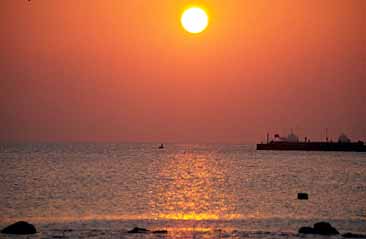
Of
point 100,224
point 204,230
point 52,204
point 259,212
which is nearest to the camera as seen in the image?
point 204,230

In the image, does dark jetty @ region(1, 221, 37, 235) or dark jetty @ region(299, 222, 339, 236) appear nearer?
dark jetty @ region(1, 221, 37, 235)

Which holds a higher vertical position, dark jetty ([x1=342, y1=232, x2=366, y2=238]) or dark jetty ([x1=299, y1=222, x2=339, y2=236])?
dark jetty ([x1=299, y1=222, x2=339, y2=236])

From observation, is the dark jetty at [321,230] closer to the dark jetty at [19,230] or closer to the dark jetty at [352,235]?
the dark jetty at [352,235]

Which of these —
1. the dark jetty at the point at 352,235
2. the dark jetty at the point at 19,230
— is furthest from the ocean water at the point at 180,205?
the dark jetty at the point at 352,235

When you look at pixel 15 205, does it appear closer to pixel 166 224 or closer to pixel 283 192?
pixel 166 224

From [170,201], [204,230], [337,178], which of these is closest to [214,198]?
[170,201]

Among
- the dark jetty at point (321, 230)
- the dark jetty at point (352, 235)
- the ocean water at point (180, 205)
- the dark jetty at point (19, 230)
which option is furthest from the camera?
the ocean water at point (180, 205)

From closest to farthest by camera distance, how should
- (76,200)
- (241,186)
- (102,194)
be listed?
(76,200) < (102,194) < (241,186)

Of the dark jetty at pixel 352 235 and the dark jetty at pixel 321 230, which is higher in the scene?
the dark jetty at pixel 321 230

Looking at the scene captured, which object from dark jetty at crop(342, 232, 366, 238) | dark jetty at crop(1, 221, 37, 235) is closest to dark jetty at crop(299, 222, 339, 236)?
dark jetty at crop(342, 232, 366, 238)

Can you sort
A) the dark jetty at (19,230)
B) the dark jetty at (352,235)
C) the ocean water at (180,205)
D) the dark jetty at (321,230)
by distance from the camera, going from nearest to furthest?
the dark jetty at (19,230)
the dark jetty at (352,235)
the dark jetty at (321,230)
the ocean water at (180,205)

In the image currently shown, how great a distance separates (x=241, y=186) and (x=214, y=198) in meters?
19.9

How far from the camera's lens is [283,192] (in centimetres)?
9356

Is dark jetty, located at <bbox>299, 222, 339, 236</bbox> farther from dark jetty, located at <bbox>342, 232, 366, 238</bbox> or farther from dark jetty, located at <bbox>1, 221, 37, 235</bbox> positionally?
dark jetty, located at <bbox>1, 221, 37, 235</bbox>
